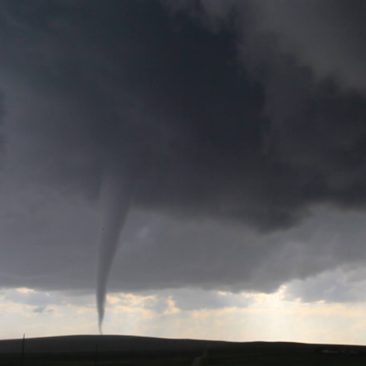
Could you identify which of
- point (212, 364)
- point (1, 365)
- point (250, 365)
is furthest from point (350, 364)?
point (1, 365)

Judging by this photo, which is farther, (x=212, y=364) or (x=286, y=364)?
(x=286, y=364)

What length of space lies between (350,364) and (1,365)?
71201mm

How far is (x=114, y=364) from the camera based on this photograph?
351 feet

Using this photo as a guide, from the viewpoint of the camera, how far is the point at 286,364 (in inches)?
4163

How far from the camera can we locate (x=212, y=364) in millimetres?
99375

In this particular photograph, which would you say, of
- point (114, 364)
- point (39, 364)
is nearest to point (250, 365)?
point (114, 364)

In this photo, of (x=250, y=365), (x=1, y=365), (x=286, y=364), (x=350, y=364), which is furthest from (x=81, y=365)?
(x=350, y=364)

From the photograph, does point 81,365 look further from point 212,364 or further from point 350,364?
point 350,364

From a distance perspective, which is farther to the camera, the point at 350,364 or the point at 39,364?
the point at 39,364

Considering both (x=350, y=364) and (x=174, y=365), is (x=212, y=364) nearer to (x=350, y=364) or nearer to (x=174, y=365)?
(x=174, y=365)

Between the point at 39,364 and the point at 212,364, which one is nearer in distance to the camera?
the point at 212,364

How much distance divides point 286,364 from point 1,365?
194 ft

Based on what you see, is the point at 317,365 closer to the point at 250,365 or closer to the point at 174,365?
the point at 250,365

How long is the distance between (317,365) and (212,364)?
21622 mm
